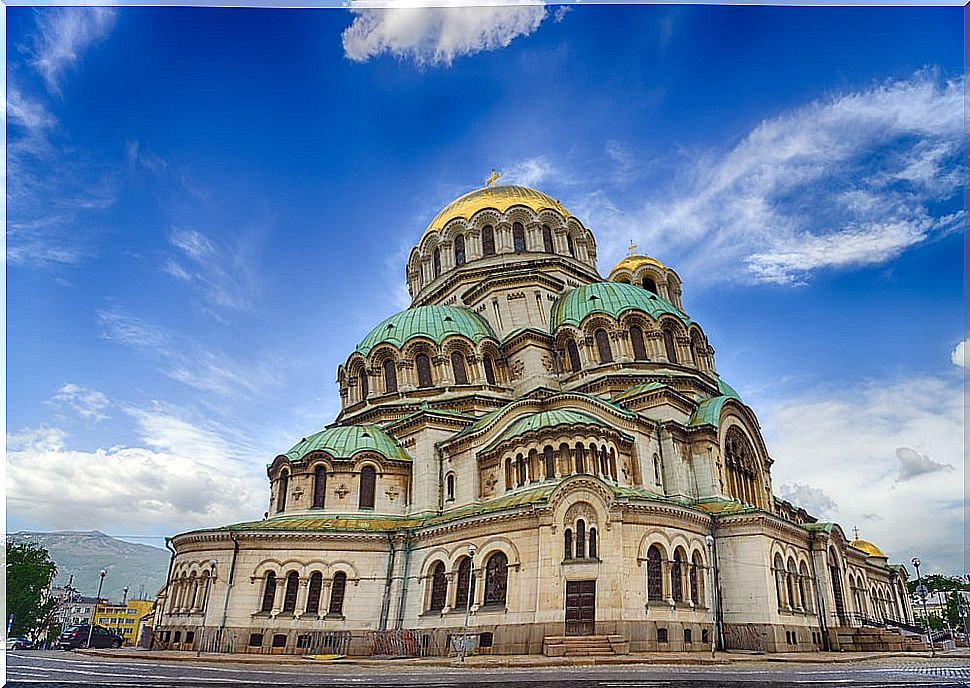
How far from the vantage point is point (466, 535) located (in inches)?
901

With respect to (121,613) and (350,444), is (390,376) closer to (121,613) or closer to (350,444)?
(350,444)

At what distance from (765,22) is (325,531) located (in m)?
19.7

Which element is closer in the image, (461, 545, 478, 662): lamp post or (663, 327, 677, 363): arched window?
(461, 545, 478, 662): lamp post

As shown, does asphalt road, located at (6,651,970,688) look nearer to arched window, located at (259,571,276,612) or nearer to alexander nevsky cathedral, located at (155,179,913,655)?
alexander nevsky cathedral, located at (155,179,913,655)

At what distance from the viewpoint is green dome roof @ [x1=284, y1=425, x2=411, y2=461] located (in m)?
27.3

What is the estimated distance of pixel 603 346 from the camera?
3100 centimetres

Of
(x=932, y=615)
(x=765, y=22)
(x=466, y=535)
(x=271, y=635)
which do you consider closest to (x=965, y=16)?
(x=765, y=22)

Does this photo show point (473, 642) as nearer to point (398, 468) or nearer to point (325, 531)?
point (325, 531)

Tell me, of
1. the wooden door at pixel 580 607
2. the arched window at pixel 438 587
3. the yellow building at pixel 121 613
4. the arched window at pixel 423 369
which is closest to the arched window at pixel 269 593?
the arched window at pixel 438 587

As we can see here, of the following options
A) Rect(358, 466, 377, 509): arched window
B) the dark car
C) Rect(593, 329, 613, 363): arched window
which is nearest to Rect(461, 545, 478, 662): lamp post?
Rect(358, 466, 377, 509): arched window

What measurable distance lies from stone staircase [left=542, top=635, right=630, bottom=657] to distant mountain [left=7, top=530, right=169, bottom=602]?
14.2 m

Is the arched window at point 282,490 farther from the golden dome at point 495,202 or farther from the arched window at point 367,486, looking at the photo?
the golden dome at point 495,202

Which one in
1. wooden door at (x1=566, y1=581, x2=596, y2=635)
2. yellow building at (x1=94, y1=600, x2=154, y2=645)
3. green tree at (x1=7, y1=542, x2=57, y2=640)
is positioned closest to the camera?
wooden door at (x1=566, y1=581, x2=596, y2=635)

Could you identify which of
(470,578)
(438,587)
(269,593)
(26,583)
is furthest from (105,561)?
(470,578)
